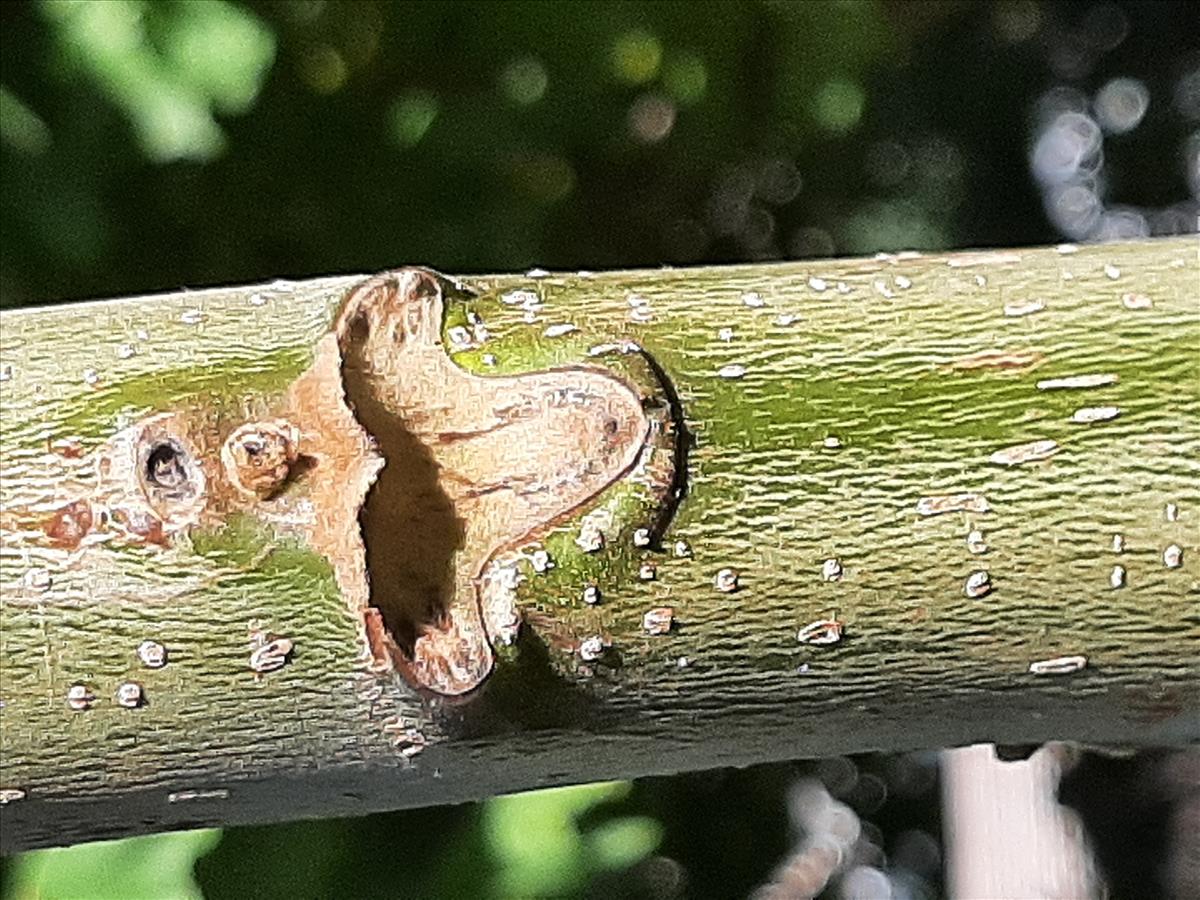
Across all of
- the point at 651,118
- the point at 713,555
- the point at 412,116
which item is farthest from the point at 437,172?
the point at 713,555

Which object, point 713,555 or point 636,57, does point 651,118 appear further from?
point 713,555

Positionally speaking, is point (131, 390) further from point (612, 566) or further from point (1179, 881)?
point (1179, 881)

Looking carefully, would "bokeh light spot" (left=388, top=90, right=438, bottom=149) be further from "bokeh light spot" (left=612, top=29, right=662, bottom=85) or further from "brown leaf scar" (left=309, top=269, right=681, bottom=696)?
"brown leaf scar" (left=309, top=269, right=681, bottom=696)

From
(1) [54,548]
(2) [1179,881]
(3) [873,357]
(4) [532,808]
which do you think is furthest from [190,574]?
(2) [1179,881]

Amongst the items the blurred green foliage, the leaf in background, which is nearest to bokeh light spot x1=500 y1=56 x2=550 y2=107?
the blurred green foliage

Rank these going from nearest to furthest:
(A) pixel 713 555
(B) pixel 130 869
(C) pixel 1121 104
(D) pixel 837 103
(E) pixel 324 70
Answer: (A) pixel 713 555 → (B) pixel 130 869 → (E) pixel 324 70 → (D) pixel 837 103 → (C) pixel 1121 104

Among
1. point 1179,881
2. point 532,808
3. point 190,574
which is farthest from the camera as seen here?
point 1179,881

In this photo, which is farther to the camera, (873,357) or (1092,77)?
(1092,77)
